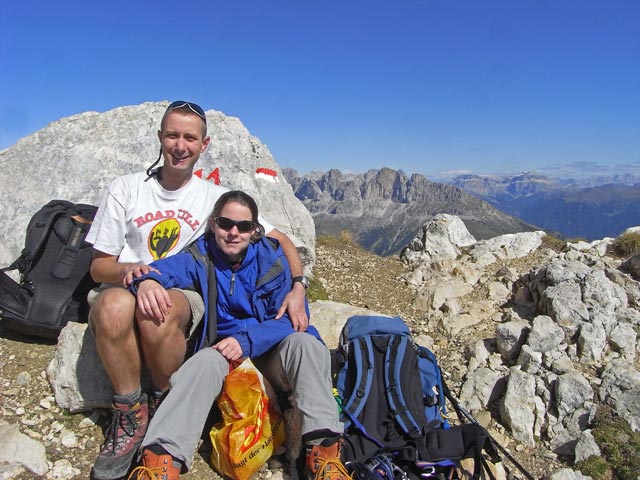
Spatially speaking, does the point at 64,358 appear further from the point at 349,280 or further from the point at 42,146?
the point at 349,280

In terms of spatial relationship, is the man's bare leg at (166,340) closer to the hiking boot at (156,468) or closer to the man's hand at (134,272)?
the man's hand at (134,272)

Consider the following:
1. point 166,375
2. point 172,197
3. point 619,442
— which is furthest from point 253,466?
point 619,442

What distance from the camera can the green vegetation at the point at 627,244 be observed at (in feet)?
40.5

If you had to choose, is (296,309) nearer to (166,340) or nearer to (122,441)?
(166,340)

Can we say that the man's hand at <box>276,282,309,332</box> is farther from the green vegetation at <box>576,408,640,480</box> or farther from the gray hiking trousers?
the green vegetation at <box>576,408,640,480</box>

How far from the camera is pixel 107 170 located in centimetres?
898

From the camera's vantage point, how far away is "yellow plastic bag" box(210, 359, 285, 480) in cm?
430

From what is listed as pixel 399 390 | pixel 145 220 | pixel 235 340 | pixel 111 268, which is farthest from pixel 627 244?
pixel 111 268

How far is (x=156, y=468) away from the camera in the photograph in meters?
3.81

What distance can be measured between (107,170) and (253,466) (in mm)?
7095

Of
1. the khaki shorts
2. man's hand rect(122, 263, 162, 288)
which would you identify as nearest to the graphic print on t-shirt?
man's hand rect(122, 263, 162, 288)

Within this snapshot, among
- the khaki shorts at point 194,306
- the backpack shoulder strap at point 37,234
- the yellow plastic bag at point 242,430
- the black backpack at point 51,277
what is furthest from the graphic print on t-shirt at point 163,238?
the backpack shoulder strap at point 37,234

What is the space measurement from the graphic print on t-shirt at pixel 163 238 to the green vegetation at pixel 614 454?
19.7 feet

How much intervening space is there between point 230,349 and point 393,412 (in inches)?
80.4
